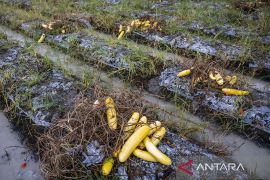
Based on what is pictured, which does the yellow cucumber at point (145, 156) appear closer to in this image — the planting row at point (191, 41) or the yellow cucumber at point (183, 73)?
the yellow cucumber at point (183, 73)

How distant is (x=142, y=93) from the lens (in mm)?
3367

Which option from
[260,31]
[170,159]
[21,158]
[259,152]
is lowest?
[21,158]

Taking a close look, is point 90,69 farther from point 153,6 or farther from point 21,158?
point 153,6

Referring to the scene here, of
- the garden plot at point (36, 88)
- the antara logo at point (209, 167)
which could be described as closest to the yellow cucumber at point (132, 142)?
the antara logo at point (209, 167)

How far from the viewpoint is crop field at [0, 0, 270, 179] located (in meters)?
2.15

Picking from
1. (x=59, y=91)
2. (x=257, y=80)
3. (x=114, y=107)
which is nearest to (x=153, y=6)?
(x=257, y=80)

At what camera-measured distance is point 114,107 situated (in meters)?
2.48

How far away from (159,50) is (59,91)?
198cm

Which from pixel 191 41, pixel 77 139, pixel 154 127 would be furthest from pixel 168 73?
pixel 77 139

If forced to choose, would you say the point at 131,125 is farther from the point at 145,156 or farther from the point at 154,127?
the point at 145,156

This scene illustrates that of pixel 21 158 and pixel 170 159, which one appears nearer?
pixel 170 159

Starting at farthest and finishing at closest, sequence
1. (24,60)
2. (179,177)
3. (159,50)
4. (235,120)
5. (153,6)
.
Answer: (153,6) < (159,50) < (24,60) < (235,120) < (179,177)

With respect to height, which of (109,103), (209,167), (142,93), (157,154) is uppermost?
(109,103)

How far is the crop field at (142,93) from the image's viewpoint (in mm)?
2154
